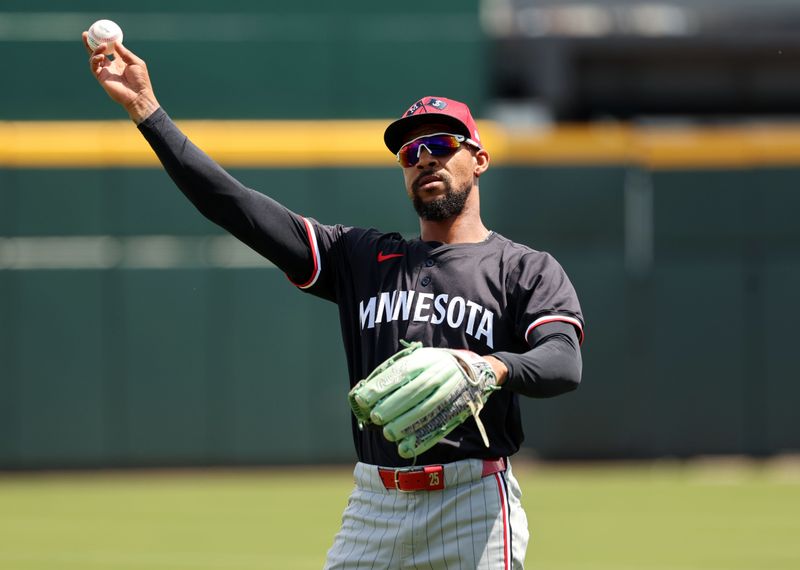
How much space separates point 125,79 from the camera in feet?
13.1

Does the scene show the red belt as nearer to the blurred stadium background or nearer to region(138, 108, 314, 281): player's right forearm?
region(138, 108, 314, 281): player's right forearm

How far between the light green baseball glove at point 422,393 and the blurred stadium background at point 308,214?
10710 millimetres

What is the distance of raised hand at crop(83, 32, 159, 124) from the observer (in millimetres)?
Result: 3965

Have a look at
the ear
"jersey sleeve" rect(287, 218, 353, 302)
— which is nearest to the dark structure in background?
the ear

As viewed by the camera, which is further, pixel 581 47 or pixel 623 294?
pixel 581 47

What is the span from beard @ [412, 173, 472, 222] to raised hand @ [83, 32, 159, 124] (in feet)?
2.94

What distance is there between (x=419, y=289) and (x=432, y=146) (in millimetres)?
463

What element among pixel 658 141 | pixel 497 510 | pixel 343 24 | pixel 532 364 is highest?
pixel 343 24

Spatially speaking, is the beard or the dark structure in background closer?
the beard

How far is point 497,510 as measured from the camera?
3.85 meters

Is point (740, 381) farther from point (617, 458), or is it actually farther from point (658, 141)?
point (658, 141)

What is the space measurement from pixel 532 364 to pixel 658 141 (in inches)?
468

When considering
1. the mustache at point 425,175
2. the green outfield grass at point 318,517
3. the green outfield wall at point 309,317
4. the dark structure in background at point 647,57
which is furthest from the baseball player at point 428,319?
the dark structure in background at point 647,57

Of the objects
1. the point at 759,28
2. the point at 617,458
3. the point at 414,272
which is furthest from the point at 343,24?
the point at 414,272
